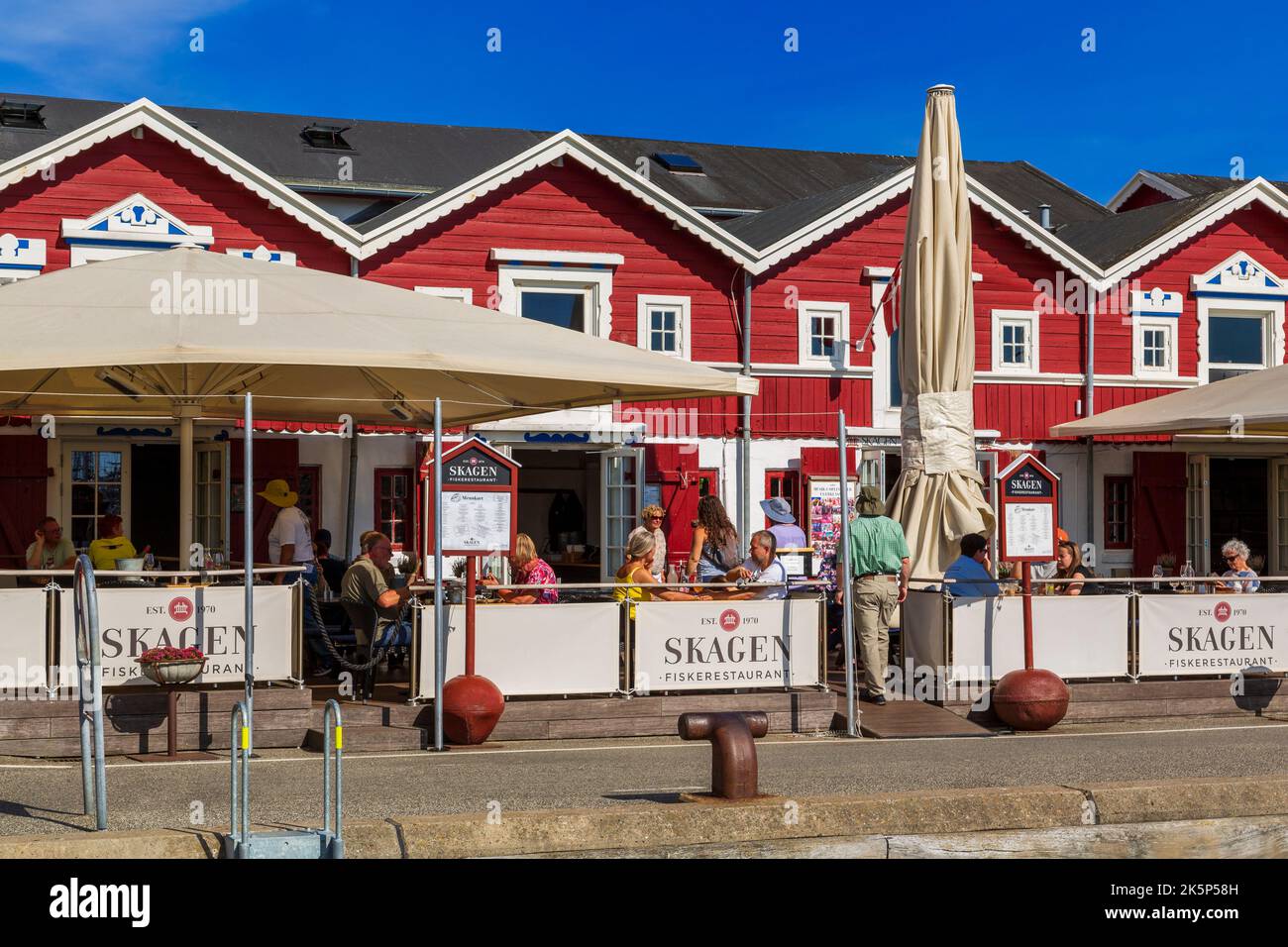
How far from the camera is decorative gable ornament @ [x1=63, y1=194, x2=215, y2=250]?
19217mm

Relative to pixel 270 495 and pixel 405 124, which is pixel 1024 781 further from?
pixel 405 124

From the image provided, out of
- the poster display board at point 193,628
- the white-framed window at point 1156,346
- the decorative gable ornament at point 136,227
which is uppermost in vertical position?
the decorative gable ornament at point 136,227

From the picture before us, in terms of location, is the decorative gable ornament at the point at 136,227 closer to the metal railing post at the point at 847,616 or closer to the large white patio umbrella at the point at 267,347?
the large white patio umbrella at the point at 267,347

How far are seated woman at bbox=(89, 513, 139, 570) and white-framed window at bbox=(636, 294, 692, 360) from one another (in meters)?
7.80

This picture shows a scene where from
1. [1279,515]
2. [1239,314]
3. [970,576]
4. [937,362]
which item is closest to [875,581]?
[970,576]

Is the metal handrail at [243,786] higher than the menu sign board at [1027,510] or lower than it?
lower

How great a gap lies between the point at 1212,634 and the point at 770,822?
6.61 m

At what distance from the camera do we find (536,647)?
1220 cm

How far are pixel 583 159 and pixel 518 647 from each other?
10.3 meters

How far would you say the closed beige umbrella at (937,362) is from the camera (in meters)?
14.9

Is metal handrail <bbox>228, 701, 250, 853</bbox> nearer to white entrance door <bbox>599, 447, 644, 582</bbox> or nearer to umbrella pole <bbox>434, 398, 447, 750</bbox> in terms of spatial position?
umbrella pole <bbox>434, 398, 447, 750</bbox>

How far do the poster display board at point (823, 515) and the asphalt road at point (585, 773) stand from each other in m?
8.31

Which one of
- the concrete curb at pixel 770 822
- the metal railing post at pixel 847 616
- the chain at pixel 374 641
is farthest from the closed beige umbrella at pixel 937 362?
the concrete curb at pixel 770 822

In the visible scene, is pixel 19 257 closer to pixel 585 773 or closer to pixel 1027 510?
pixel 585 773
